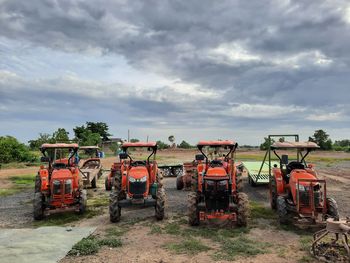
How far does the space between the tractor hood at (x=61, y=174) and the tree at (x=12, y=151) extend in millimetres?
27593

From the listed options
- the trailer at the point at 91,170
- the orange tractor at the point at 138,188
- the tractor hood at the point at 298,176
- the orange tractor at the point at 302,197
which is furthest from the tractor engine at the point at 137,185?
the trailer at the point at 91,170

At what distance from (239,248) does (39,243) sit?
14.4 feet

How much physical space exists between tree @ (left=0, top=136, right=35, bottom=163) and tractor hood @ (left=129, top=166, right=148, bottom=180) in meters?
29.1

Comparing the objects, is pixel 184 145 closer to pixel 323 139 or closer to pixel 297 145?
pixel 323 139

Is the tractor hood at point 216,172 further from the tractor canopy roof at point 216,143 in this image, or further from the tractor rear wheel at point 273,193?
the tractor rear wheel at point 273,193

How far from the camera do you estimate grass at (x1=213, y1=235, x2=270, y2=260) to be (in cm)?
734

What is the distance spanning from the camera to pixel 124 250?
25.5ft

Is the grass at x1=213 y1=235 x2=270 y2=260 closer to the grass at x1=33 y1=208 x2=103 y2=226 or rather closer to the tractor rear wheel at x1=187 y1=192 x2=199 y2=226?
the tractor rear wheel at x1=187 y1=192 x2=199 y2=226

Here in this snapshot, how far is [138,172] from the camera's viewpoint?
11.2 meters

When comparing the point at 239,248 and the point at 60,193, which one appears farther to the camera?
the point at 60,193

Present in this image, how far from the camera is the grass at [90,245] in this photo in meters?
7.48

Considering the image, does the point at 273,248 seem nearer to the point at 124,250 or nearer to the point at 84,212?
the point at 124,250

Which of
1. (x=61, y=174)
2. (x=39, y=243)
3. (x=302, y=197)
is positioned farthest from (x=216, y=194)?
(x=61, y=174)

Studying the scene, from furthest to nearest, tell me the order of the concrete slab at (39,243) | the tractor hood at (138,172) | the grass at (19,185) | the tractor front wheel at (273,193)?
the grass at (19,185)
the tractor front wheel at (273,193)
the tractor hood at (138,172)
the concrete slab at (39,243)
